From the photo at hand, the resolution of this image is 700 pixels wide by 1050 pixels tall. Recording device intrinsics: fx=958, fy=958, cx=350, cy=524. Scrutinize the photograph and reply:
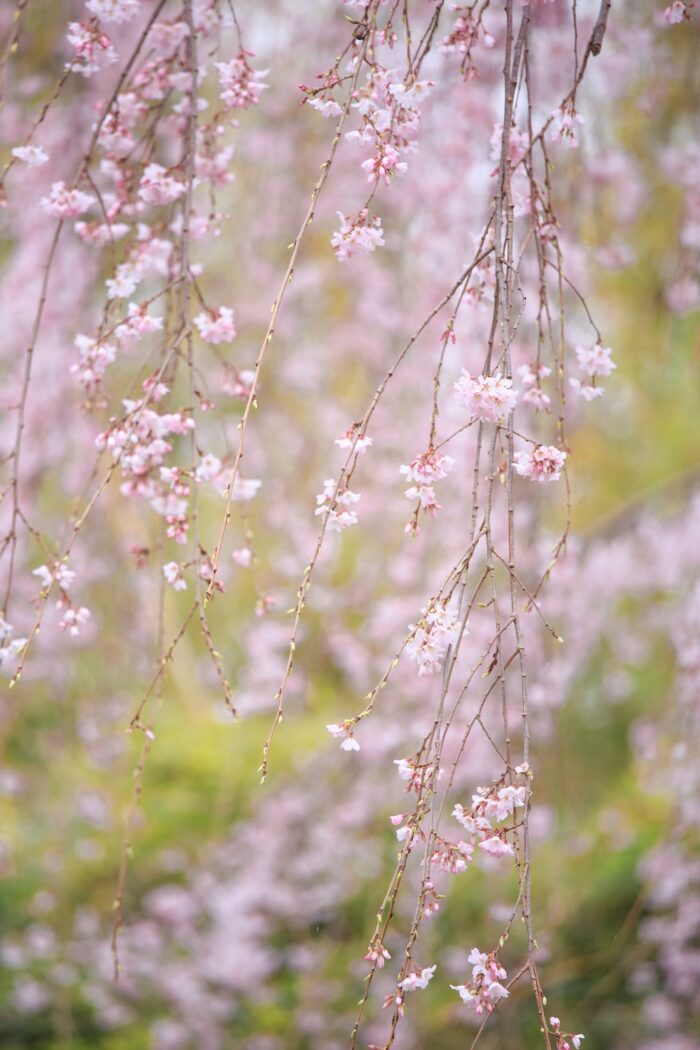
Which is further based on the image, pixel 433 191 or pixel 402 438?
pixel 402 438

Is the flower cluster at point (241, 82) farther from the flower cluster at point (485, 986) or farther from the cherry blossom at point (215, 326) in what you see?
the flower cluster at point (485, 986)

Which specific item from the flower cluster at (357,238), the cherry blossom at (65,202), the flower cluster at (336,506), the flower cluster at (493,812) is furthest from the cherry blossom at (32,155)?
the flower cluster at (493,812)

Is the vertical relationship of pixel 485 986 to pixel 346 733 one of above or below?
below

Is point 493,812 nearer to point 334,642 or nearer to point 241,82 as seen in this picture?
point 241,82

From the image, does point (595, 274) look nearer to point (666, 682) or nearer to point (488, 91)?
point (488, 91)

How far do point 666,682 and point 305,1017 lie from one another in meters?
1.85

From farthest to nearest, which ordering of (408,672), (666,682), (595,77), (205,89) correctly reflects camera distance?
1. (666,682)
2. (205,89)
3. (408,672)
4. (595,77)

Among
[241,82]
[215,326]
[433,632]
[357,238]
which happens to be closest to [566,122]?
[357,238]

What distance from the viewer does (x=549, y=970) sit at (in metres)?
2.94

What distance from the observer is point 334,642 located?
3.52 metres

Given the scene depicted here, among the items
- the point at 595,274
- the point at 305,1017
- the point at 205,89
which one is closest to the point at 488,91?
the point at 595,274

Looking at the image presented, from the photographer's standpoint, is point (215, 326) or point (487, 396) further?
point (215, 326)

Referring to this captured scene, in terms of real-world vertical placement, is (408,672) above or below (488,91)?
below

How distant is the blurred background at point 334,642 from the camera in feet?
8.32
